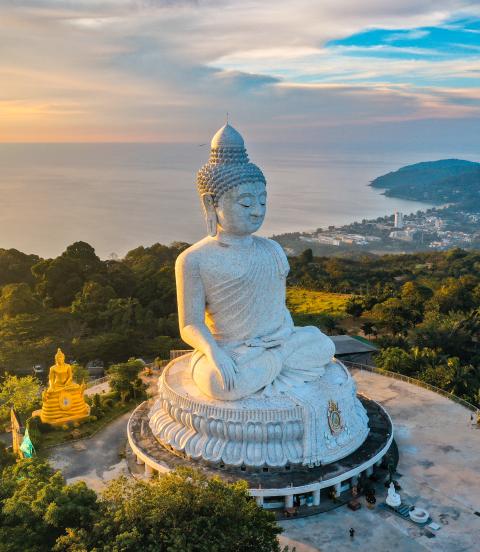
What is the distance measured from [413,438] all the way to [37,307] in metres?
17.2

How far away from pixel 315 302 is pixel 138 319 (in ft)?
42.9

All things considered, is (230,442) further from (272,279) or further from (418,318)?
(418,318)

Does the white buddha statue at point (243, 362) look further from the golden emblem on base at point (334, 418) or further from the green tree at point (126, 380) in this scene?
the green tree at point (126, 380)

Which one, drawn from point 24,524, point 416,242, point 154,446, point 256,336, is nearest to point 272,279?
point 256,336

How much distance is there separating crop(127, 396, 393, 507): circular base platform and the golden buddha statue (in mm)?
2665

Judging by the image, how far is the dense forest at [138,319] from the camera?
22.3 metres

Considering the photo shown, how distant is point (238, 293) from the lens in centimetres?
1503

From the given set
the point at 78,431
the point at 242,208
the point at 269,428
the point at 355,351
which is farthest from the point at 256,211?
the point at 355,351

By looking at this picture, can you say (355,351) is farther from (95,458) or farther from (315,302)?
(95,458)

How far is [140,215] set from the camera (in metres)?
93.4

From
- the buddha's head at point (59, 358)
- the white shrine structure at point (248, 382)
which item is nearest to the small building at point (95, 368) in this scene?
the buddha's head at point (59, 358)

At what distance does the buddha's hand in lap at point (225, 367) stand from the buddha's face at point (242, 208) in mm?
3102

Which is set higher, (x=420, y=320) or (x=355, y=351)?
(x=420, y=320)

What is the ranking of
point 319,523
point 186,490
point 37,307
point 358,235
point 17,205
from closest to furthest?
point 186,490 → point 319,523 → point 37,307 → point 17,205 → point 358,235
